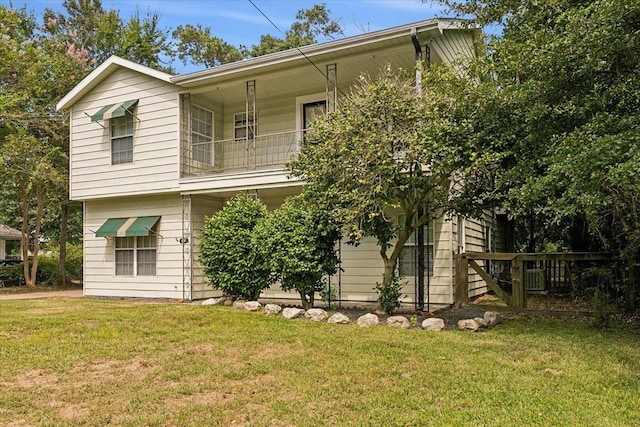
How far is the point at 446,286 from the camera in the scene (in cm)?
1060

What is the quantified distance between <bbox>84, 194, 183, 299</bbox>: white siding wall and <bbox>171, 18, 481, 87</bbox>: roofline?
10.6 feet

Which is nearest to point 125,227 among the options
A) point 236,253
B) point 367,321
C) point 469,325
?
point 236,253

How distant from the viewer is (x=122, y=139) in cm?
1361

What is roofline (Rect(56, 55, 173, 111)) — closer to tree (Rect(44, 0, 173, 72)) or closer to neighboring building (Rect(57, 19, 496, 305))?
neighboring building (Rect(57, 19, 496, 305))

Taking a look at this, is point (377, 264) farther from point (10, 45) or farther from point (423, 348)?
point (10, 45)

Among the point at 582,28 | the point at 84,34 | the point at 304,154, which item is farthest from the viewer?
the point at 84,34

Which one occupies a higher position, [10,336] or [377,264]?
[377,264]

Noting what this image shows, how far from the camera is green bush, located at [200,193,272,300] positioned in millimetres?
10039

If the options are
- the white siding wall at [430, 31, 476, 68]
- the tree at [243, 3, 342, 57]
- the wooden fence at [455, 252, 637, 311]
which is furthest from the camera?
the tree at [243, 3, 342, 57]

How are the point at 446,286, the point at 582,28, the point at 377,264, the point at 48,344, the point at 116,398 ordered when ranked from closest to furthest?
the point at 116,398 < the point at 582,28 < the point at 48,344 < the point at 446,286 < the point at 377,264

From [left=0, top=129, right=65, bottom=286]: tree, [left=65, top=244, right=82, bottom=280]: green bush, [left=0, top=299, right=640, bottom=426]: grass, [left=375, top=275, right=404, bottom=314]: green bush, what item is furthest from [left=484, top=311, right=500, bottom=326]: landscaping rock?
A: [left=65, top=244, right=82, bottom=280]: green bush

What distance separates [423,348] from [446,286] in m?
4.60

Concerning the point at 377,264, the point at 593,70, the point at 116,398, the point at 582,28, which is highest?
the point at 582,28

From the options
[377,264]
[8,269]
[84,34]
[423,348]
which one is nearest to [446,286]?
[377,264]
